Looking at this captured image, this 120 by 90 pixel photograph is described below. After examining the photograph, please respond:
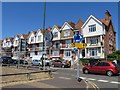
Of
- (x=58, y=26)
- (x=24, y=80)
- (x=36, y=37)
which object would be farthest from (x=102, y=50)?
(x=24, y=80)

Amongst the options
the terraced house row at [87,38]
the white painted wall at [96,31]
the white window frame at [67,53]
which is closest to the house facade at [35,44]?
the terraced house row at [87,38]

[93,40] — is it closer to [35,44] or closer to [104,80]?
[35,44]

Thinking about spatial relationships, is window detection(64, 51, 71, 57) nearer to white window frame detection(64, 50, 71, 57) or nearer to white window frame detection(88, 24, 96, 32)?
white window frame detection(64, 50, 71, 57)

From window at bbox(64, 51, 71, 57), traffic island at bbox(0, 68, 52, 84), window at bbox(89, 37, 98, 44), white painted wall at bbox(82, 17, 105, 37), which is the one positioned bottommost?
traffic island at bbox(0, 68, 52, 84)

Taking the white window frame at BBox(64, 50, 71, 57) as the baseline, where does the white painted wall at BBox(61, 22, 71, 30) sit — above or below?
above

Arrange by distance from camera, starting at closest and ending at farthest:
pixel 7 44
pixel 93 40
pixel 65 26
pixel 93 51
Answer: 1. pixel 93 51
2. pixel 93 40
3. pixel 65 26
4. pixel 7 44

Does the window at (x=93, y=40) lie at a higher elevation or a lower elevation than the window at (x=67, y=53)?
higher

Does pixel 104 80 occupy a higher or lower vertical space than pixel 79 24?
lower

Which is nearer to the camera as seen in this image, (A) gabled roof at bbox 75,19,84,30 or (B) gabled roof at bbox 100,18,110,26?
(B) gabled roof at bbox 100,18,110,26

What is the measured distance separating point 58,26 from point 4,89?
185ft

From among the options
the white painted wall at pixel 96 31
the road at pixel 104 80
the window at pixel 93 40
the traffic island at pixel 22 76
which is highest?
the white painted wall at pixel 96 31

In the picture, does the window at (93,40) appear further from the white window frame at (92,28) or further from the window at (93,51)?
the white window frame at (92,28)

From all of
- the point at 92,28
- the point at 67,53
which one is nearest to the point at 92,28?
the point at 92,28

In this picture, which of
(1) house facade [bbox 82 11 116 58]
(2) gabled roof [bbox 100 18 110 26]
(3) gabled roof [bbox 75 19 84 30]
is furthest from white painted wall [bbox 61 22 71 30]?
(2) gabled roof [bbox 100 18 110 26]
